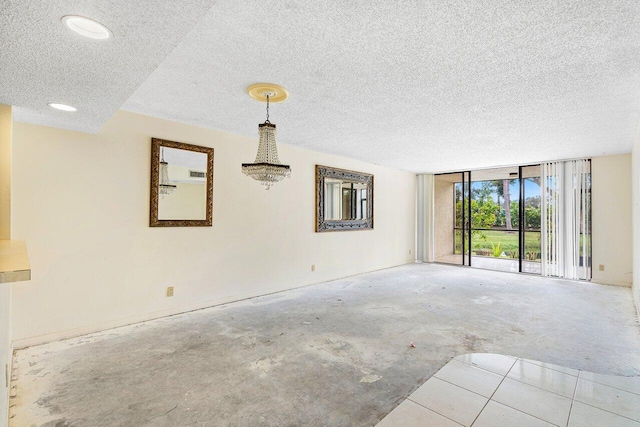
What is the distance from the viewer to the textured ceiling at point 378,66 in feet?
5.39

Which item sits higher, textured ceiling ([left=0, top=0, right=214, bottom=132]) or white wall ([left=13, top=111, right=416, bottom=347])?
textured ceiling ([left=0, top=0, right=214, bottom=132])

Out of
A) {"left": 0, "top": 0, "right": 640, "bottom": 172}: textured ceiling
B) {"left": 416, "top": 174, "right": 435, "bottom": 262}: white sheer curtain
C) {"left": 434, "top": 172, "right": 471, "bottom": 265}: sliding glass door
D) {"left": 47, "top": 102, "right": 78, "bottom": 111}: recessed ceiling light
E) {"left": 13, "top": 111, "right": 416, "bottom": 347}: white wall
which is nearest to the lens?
{"left": 0, "top": 0, "right": 640, "bottom": 172}: textured ceiling

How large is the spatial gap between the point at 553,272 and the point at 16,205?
7894 mm

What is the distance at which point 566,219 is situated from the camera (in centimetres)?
566

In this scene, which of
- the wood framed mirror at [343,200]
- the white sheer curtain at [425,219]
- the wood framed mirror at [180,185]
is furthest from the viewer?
the white sheer curtain at [425,219]

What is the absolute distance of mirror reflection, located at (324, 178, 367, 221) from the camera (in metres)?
5.52

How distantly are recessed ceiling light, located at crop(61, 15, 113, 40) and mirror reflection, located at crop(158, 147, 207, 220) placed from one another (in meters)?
2.26

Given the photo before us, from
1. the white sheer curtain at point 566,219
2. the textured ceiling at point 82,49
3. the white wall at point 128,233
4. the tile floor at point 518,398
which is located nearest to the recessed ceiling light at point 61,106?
the textured ceiling at point 82,49

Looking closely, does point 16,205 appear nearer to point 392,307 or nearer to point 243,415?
point 243,415

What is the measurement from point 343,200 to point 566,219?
4.12 m

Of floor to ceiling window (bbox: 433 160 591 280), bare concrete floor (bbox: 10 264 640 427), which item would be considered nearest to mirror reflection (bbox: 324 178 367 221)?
bare concrete floor (bbox: 10 264 640 427)

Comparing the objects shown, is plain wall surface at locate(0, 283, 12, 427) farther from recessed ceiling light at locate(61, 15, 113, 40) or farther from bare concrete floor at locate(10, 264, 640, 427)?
recessed ceiling light at locate(61, 15, 113, 40)

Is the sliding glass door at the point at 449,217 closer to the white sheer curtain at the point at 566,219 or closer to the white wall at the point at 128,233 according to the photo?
the white sheer curtain at the point at 566,219

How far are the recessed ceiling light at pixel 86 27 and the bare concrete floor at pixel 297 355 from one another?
→ 205cm
